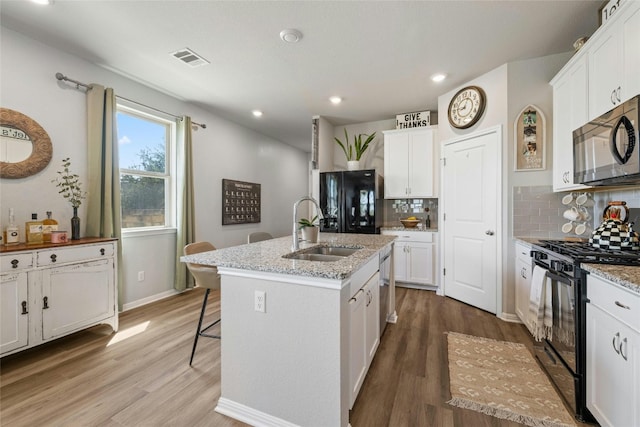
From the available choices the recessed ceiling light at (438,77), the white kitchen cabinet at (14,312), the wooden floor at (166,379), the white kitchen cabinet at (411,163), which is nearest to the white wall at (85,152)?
the white kitchen cabinet at (14,312)

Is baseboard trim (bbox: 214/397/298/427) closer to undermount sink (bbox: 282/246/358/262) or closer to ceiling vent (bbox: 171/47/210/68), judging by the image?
undermount sink (bbox: 282/246/358/262)

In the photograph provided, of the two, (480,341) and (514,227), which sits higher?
(514,227)

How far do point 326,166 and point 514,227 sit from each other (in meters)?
2.82

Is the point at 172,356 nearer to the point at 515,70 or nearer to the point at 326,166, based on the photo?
the point at 326,166

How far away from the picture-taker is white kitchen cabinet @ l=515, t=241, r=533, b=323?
2.47m

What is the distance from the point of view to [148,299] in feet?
11.0

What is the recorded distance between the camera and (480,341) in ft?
7.89

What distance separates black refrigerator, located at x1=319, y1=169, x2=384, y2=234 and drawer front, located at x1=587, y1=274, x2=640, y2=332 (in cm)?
271

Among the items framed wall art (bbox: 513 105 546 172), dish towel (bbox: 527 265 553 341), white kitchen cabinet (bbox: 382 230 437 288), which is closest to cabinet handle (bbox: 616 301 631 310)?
dish towel (bbox: 527 265 553 341)

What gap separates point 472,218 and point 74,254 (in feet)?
13.2

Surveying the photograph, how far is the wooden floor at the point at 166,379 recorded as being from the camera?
5.02 feet

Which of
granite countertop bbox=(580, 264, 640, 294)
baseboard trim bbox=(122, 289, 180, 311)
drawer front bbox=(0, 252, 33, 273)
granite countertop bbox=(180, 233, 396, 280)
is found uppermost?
granite countertop bbox=(180, 233, 396, 280)

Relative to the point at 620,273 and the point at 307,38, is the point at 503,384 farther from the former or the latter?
the point at 307,38

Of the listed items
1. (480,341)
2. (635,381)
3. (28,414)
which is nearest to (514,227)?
(480,341)
